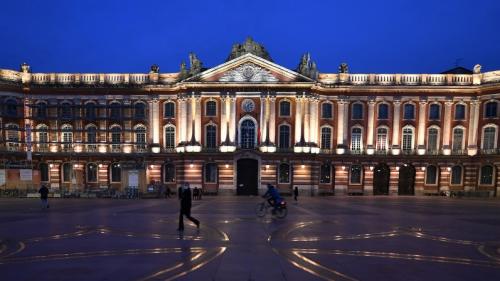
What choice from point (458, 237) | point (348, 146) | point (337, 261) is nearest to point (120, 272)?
point (337, 261)

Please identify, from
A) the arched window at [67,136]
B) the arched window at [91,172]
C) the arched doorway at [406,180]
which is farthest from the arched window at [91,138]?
the arched doorway at [406,180]

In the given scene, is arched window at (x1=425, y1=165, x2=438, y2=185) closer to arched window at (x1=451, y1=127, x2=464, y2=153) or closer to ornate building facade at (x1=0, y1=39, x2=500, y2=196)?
ornate building facade at (x1=0, y1=39, x2=500, y2=196)

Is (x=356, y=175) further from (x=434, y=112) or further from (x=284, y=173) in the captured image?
(x=434, y=112)

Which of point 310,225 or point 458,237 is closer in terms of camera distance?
point 458,237

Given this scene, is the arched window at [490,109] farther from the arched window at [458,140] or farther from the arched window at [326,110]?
the arched window at [326,110]

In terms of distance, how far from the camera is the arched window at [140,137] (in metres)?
42.2

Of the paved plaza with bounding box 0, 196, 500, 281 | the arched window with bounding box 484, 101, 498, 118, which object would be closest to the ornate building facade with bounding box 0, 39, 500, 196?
the arched window with bounding box 484, 101, 498, 118

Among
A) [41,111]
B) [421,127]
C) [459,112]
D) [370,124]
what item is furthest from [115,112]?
[459,112]

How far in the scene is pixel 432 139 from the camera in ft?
137

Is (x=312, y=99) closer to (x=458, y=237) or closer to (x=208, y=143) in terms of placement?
(x=208, y=143)

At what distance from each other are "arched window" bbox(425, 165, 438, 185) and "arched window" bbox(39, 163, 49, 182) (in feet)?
164

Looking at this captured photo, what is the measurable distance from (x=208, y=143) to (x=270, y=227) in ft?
86.1

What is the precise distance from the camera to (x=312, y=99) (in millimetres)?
39938

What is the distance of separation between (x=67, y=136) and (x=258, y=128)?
84.2 ft
